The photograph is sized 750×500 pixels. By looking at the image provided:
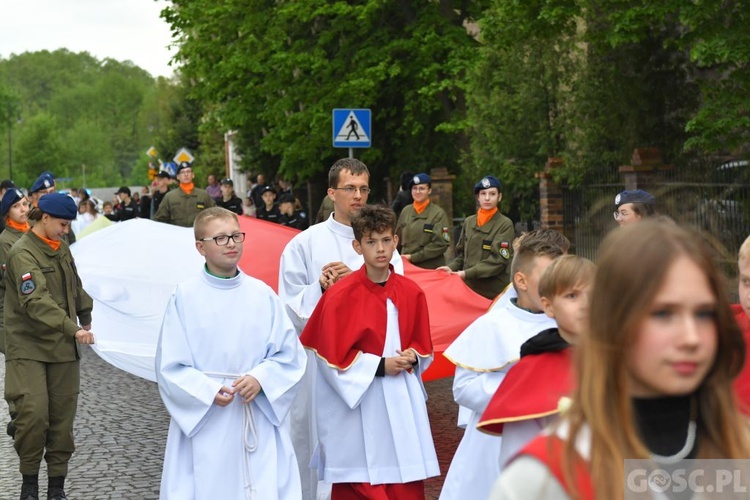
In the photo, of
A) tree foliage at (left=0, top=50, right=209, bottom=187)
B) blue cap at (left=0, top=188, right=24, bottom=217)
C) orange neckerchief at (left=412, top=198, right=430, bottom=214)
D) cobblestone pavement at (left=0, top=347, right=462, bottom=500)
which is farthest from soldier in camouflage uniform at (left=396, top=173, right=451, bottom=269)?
tree foliage at (left=0, top=50, right=209, bottom=187)

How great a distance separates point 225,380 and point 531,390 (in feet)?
8.54

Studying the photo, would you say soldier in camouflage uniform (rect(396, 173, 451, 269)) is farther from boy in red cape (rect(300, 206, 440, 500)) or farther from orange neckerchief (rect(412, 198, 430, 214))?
boy in red cape (rect(300, 206, 440, 500))

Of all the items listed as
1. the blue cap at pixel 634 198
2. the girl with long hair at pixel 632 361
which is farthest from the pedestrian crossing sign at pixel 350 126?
the girl with long hair at pixel 632 361

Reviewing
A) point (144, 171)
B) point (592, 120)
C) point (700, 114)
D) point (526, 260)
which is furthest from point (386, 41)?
point (144, 171)

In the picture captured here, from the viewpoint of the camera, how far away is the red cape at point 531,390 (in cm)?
368

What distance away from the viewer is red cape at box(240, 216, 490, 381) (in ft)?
→ 30.1

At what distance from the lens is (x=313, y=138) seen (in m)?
29.8

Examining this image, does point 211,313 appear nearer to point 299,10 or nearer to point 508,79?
point 508,79

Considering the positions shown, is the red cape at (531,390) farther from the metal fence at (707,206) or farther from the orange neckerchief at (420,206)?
the metal fence at (707,206)

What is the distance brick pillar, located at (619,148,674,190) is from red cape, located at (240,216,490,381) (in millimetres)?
8891

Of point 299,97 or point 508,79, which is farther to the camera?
point 299,97

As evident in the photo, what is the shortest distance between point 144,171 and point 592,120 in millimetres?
99097

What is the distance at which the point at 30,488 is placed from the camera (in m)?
7.88

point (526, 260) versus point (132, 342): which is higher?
point (526, 260)
